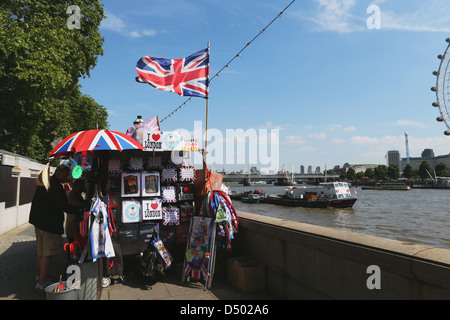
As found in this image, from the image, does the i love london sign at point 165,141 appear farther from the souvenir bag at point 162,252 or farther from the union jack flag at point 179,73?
the souvenir bag at point 162,252

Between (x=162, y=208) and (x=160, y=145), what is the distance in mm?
1317

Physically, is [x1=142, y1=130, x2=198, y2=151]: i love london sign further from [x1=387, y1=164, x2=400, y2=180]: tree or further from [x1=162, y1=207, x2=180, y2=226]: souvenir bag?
[x1=387, y1=164, x2=400, y2=180]: tree

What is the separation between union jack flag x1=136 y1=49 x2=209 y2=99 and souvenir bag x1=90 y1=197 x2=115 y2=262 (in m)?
3.00

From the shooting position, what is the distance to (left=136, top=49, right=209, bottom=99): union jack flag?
254 inches

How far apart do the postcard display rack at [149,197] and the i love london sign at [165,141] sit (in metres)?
0.27

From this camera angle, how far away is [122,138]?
508cm

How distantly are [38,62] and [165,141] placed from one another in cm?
1016

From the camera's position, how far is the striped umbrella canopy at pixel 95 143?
15.4ft

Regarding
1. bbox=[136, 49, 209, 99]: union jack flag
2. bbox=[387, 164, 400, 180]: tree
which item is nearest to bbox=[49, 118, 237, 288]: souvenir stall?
bbox=[136, 49, 209, 99]: union jack flag

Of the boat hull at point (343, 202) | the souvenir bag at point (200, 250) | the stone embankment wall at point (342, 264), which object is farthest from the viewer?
the boat hull at point (343, 202)

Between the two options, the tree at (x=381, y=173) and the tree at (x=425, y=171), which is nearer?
the tree at (x=425, y=171)

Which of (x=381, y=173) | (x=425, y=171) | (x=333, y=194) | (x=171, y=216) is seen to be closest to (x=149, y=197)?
(x=171, y=216)

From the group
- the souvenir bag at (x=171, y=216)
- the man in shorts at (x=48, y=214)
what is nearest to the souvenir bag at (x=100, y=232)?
the man in shorts at (x=48, y=214)

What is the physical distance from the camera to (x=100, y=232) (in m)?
4.67
